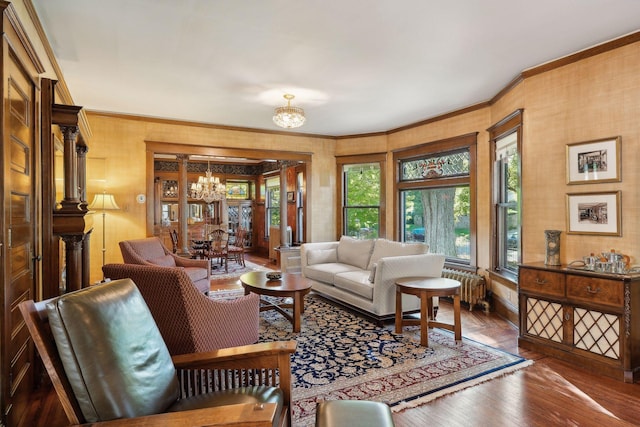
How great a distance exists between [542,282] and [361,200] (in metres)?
4.09

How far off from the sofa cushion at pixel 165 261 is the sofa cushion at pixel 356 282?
223cm

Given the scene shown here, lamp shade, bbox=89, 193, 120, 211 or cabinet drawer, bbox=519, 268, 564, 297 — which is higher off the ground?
lamp shade, bbox=89, 193, 120, 211

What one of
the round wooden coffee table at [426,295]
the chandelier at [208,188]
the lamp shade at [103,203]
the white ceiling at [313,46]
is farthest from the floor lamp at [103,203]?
the round wooden coffee table at [426,295]

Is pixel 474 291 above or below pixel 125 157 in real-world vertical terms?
below

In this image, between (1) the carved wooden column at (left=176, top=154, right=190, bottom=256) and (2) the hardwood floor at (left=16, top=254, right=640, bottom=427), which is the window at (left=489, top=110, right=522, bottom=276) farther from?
(1) the carved wooden column at (left=176, top=154, right=190, bottom=256)

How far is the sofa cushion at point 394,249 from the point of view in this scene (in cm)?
428

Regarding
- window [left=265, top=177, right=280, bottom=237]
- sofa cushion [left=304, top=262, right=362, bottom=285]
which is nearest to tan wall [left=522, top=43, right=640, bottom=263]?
sofa cushion [left=304, top=262, right=362, bottom=285]

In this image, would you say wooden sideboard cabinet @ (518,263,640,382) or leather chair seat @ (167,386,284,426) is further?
wooden sideboard cabinet @ (518,263,640,382)

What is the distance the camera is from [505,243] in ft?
15.1

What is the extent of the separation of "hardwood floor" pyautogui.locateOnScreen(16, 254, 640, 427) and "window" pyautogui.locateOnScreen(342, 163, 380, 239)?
4.12 metres

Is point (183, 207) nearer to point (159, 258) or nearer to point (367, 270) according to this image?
point (159, 258)

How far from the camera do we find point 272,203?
10.2 meters

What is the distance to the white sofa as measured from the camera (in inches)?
152

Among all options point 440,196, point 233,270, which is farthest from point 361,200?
point 233,270
